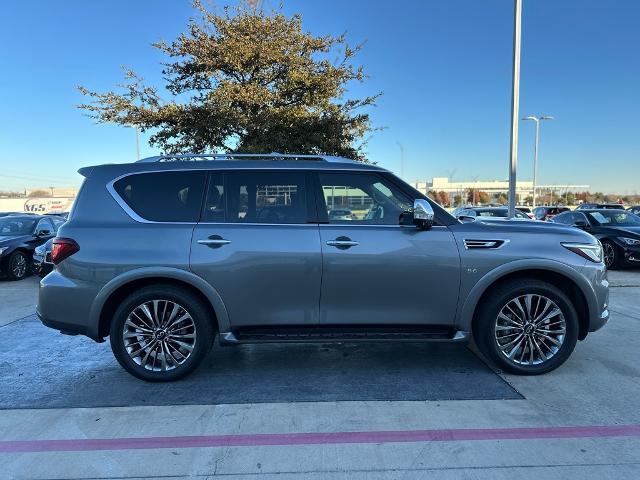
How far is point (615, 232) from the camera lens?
1191cm

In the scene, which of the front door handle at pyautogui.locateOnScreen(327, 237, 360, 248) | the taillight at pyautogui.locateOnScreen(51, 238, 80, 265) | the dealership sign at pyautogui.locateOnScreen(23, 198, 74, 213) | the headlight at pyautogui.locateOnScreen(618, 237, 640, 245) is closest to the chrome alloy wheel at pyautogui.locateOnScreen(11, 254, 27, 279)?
the taillight at pyautogui.locateOnScreen(51, 238, 80, 265)

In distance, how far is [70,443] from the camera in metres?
3.33

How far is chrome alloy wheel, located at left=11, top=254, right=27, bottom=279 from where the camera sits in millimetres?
10945

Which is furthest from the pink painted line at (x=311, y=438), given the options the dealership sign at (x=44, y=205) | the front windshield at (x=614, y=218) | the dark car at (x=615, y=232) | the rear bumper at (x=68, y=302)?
the dealership sign at (x=44, y=205)

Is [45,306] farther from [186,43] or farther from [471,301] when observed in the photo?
[186,43]

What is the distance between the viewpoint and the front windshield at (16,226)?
11539mm

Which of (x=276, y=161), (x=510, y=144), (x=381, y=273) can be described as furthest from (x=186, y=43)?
(x=381, y=273)

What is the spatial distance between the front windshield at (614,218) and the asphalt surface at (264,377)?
9552mm

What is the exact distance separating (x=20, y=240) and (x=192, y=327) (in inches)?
351

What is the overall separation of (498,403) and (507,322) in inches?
31.6

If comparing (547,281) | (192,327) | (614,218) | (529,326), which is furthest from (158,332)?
(614,218)

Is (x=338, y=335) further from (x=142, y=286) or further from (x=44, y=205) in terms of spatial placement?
(x=44, y=205)

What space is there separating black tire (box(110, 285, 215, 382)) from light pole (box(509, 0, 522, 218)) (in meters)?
8.71

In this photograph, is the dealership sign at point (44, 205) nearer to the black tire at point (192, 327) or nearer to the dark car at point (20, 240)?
the dark car at point (20, 240)
